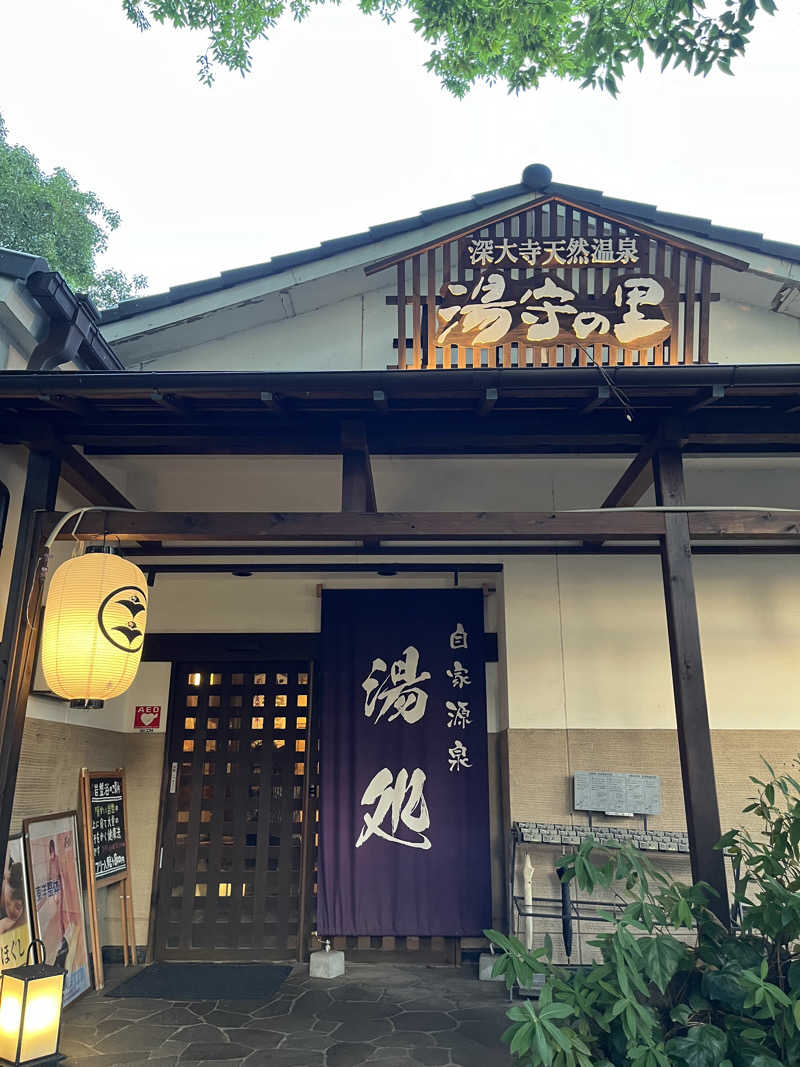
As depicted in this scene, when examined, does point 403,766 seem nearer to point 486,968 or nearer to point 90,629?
point 486,968

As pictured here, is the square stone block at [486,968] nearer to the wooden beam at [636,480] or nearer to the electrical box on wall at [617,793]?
the electrical box on wall at [617,793]

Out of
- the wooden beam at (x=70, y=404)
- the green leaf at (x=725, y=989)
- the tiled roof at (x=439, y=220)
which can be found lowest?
the green leaf at (x=725, y=989)

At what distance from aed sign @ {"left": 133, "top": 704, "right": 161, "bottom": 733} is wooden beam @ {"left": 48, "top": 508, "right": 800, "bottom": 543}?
3.12m

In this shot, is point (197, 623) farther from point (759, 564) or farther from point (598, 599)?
point (759, 564)

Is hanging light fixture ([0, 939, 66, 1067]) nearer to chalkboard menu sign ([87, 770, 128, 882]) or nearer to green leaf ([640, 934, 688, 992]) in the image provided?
chalkboard menu sign ([87, 770, 128, 882])

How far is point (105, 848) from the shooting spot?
6473mm

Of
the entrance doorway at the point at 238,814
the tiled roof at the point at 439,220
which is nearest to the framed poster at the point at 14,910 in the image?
the entrance doorway at the point at 238,814

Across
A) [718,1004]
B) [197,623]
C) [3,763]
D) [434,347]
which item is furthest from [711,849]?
[197,623]

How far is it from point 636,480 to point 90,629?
3.84 meters

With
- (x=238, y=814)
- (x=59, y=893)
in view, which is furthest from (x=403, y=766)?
(x=59, y=893)

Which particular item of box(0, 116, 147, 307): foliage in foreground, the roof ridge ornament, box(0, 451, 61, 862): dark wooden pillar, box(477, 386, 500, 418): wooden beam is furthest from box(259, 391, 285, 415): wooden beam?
box(0, 116, 147, 307): foliage in foreground

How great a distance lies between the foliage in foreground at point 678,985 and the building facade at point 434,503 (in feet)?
2.90

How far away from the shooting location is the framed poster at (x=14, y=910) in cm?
479

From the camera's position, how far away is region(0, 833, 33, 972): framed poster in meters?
4.79
